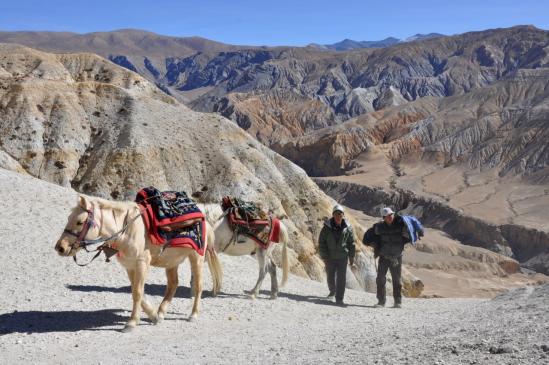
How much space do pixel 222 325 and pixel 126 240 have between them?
7.58 feet

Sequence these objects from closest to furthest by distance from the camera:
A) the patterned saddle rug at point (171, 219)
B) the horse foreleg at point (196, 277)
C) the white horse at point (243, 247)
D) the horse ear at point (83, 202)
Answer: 1. the horse ear at point (83, 202)
2. the patterned saddle rug at point (171, 219)
3. the horse foreleg at point (196, 277)
4. the white horse at point (243, 247)

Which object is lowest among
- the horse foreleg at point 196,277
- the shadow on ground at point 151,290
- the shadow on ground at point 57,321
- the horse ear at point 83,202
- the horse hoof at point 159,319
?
the shadow on ground at point 57,321

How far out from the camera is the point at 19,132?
30.0m

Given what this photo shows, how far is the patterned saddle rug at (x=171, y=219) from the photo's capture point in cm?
907

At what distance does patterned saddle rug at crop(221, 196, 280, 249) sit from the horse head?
4.70 meters

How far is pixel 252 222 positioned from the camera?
12.8m

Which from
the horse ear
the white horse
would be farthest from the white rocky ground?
the horse ear

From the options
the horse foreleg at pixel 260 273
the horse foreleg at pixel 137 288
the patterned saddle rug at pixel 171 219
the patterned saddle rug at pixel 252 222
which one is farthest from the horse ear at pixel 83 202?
the horse foreleg at pixel 260 273

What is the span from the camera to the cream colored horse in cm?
818

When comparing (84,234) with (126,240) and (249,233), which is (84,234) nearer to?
(126,240)

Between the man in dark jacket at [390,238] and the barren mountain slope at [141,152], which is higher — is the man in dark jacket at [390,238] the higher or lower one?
the lower one

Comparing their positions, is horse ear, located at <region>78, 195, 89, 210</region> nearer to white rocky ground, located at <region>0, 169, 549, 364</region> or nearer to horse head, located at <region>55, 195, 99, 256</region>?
horse head, located at <region>55, 195, 99, 256</region>

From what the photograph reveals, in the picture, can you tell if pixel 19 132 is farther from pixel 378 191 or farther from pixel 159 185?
pixel 378 191

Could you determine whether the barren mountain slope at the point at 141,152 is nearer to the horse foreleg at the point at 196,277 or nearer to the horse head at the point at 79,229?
the horse foreleg at the point at 196,277
